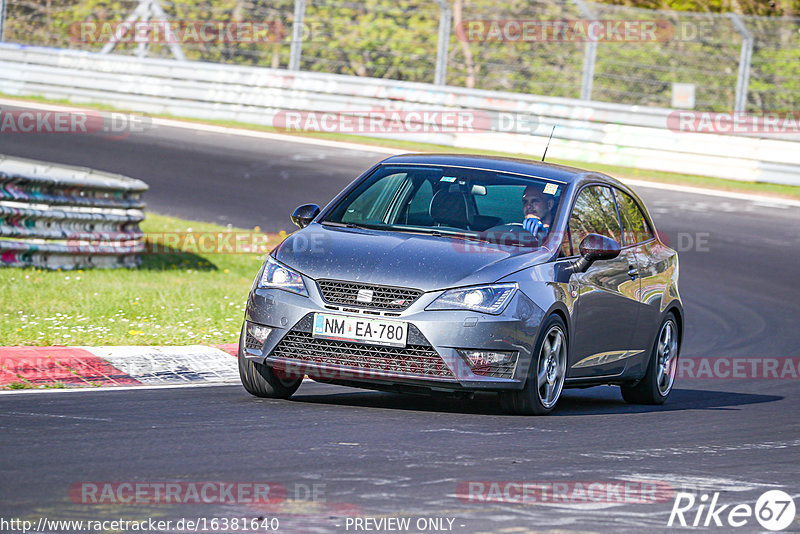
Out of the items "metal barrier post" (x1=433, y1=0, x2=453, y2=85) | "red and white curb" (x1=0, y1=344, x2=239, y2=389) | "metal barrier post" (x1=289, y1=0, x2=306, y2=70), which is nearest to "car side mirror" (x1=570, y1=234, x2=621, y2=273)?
"red and white curb" (x1=0, y1=344, x2=239, y2=389)

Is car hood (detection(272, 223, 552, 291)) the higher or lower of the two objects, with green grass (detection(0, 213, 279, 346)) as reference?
higher

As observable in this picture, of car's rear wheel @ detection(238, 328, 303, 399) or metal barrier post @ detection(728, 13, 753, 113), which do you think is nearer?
car's rear wheel @ detection(238, 328, 303, 399)

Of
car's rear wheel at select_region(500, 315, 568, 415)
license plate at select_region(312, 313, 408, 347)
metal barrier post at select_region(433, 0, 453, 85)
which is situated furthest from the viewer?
metal barrier post at select_region(433, 0, 453, 85)

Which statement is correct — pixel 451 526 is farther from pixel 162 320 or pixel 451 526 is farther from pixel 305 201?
pixel 305 201

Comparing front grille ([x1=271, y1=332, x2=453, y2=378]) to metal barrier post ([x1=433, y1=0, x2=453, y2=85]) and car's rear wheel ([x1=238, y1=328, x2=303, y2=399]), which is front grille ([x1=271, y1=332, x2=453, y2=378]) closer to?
car's rear wheel ([x1=238, y1=328, x2=303, y2=399])

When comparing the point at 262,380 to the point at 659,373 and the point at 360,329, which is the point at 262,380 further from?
the point at 659,373

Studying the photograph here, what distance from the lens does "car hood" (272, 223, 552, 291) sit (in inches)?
307

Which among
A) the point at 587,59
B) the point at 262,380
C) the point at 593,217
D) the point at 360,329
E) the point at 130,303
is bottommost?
the point at 130,303

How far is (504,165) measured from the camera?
9.18m

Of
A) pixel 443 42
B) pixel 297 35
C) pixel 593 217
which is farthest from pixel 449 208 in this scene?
pixel 297 35

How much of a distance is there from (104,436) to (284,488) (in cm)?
135

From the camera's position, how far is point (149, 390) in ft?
28.3

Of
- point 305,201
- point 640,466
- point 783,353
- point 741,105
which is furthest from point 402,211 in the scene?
point 741,105

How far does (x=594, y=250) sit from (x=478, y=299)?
1176mm
